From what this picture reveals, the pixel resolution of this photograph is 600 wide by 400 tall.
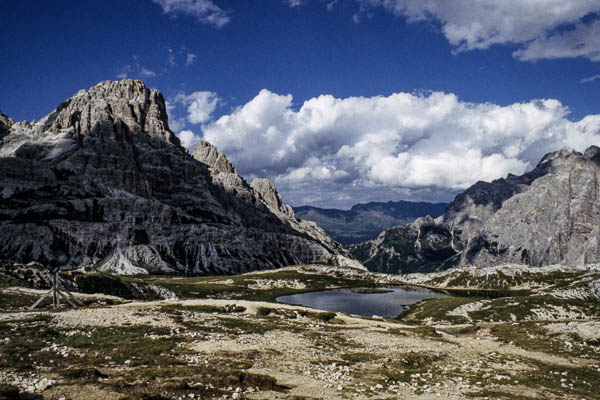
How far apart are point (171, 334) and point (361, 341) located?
66.1 ft

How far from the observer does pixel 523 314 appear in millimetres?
119938

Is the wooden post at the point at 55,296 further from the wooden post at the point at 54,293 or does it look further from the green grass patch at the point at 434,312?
the green grass patch at the point at 434,312

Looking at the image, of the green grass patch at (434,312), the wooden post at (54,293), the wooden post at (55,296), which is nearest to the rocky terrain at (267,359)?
the wooden post at (55,296)

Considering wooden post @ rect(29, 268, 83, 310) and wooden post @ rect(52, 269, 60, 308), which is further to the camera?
wooden post @ rect(52, 269, 60, 308)

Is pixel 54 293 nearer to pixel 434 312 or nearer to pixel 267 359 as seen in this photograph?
pixel 267 359

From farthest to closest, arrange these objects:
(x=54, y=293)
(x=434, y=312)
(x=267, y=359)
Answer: (x=434, y=312), (x=54, y=293), (x=267, y=359)

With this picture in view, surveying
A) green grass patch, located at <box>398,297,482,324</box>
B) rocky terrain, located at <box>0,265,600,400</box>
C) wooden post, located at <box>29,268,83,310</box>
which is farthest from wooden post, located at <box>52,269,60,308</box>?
green grass patch, located at <box>398,297,482,324</box>

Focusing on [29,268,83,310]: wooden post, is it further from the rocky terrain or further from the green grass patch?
the green grass patch

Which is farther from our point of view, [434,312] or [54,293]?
[434,312]

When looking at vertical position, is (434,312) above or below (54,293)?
below

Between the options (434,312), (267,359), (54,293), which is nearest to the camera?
(267,359)

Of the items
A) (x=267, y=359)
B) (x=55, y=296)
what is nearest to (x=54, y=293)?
(x=55, y=296)

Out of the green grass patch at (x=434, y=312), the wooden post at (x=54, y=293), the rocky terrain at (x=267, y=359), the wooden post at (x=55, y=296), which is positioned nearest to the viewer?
the rocky terrain at (x=267, y=359)

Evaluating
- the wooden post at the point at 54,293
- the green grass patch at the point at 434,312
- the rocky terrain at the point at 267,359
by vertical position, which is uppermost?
the wooden post at the point at 54,293
